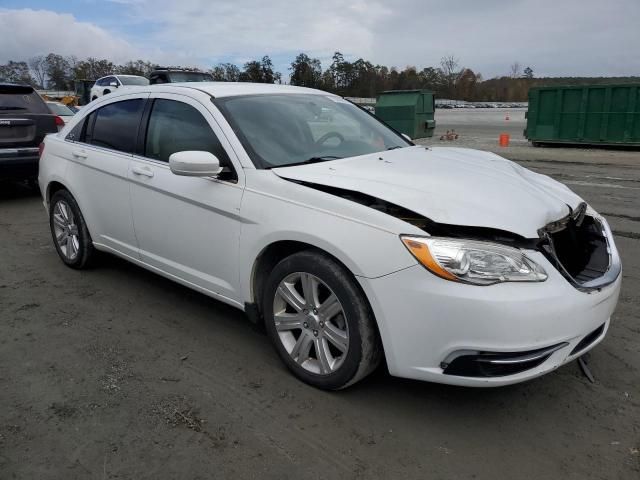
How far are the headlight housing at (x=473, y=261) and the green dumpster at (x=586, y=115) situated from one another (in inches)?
651

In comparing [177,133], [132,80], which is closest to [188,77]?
[132,80]

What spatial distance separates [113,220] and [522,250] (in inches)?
125

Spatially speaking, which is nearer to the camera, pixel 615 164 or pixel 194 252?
pixel 194 252

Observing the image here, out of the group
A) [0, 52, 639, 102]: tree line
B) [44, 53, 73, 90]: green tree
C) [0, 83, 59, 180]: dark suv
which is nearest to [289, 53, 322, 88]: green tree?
[0, 52, 639, 102]: tree line

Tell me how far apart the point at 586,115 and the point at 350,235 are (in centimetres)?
1725

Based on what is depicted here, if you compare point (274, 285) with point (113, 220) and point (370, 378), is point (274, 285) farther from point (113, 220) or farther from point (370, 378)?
point (113, 220)

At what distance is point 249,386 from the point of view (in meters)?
3.12

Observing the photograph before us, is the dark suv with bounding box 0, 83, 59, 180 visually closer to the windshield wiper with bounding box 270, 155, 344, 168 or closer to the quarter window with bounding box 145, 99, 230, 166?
the quarter window with bounding box 145, 99, 230, 166

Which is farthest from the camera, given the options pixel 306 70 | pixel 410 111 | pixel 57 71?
pixel 57 71

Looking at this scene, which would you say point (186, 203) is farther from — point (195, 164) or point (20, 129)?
→ point (20, 129)

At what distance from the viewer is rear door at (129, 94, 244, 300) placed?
3.38m

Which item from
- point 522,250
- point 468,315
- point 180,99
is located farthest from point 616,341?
point 180,99

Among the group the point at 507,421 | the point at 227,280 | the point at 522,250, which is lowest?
the point at 507,421

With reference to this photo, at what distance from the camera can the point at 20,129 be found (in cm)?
828
